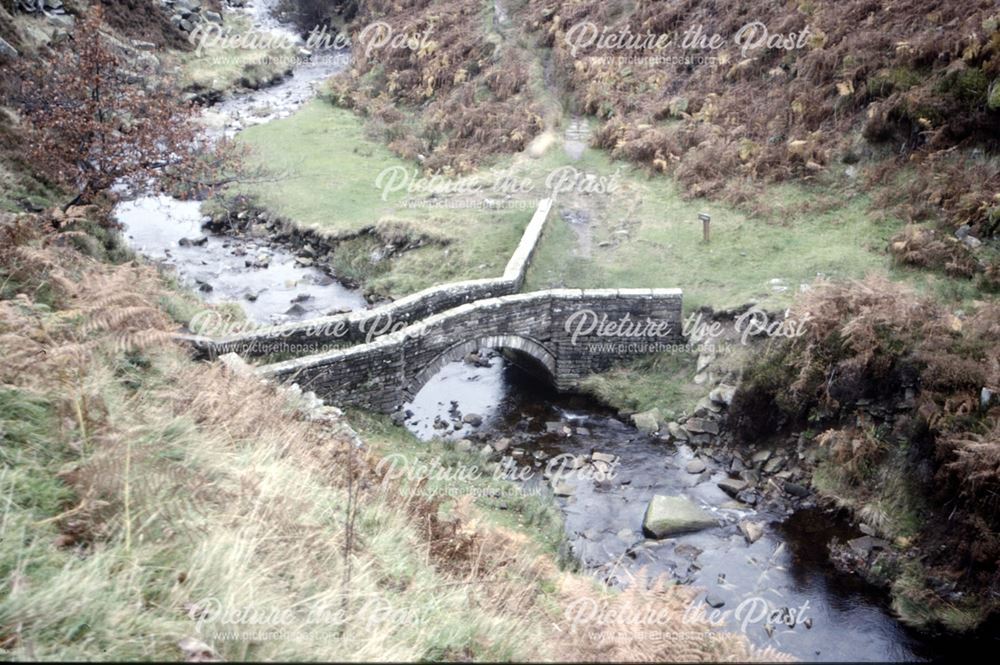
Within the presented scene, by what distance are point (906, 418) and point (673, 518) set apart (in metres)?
4.28

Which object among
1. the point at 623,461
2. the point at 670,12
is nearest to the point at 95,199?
the point at 623,461

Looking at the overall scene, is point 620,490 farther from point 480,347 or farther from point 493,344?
point 480,347

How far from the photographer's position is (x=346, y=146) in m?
28.9

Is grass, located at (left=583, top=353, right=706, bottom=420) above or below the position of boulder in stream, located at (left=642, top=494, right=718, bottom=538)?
above

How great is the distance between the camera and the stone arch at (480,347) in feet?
51.2

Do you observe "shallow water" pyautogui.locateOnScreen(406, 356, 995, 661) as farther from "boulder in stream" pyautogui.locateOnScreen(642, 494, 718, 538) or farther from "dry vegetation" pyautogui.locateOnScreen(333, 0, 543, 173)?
"dry vegetation" pyautogui.locateOnScreen(333, 0, 543, 173)

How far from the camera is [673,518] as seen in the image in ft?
42.9

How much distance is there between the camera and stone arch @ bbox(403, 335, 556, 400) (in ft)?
51.2

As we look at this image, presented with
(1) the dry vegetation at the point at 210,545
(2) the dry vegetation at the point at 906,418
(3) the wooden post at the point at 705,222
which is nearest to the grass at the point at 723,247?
(3) the wooden post at the point at 705,222

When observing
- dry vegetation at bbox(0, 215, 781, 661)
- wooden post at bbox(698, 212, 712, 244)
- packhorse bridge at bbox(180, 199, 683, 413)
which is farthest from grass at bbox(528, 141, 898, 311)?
dry vegetation at bbox(0, 215, 781, 661)

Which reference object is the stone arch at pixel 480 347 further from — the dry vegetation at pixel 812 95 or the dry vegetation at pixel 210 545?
the dry vegetation at pixel 812 95

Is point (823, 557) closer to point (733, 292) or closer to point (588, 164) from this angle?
point (733, 292)

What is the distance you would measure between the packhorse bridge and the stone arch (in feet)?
0.07

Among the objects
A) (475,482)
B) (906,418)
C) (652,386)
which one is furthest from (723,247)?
(475,482)
